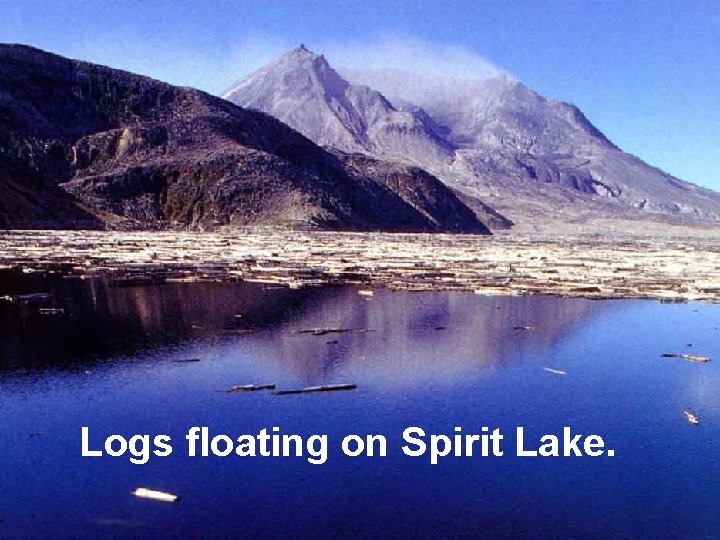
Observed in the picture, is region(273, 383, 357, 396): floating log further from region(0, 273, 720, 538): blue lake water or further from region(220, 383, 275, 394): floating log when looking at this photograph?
region(220, 383, 275, 394): floating log

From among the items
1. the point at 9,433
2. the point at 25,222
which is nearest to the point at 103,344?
the point at 9,433

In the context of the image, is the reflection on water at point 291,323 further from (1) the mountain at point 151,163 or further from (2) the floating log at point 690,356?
(1) the mountain at point 151,163

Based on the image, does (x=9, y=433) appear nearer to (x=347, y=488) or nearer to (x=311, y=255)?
(x=347, y=488)

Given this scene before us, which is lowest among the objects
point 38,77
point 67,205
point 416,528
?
point 416,528

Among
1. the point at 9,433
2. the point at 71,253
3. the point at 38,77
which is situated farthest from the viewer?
the point at 38,77

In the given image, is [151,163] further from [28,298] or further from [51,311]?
[51,311]

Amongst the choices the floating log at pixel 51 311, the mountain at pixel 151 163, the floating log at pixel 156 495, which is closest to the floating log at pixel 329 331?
the floating log at pixel 51 311

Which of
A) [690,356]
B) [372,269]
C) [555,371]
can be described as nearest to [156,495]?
[555,371]
